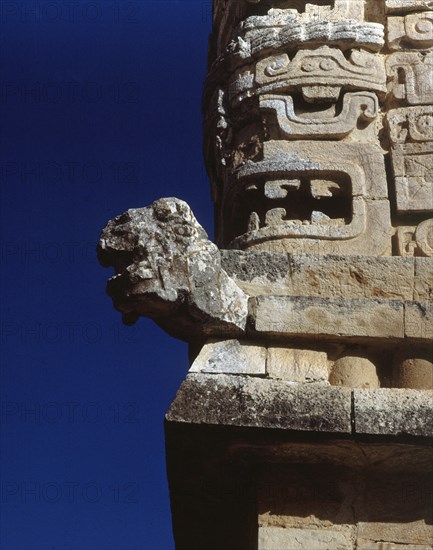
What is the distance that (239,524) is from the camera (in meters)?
4.66

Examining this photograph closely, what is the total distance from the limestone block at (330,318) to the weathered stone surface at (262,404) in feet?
1.06

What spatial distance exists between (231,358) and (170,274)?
0.43 m

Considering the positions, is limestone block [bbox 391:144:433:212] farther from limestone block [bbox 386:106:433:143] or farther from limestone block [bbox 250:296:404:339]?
limestone block [bbox 250:296:404:339]

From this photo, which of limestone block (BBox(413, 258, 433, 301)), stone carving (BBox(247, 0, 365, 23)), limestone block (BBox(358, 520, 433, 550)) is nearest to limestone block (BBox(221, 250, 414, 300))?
limestone block (BBox(413, 258, 433, 301))

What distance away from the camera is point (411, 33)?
5633mm

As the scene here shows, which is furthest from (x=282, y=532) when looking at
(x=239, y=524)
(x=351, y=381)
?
(x=351, y=381)

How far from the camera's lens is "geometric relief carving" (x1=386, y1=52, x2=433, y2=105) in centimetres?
545

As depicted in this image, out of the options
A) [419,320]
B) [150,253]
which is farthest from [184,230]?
[419,320]

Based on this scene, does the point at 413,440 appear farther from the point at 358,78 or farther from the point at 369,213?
the point at 358,78

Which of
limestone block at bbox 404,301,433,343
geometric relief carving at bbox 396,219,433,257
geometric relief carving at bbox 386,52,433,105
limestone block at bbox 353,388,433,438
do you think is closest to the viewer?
limestone block at bbox 353,388,433,438

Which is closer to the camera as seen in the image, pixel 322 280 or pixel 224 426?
pixel 224 426

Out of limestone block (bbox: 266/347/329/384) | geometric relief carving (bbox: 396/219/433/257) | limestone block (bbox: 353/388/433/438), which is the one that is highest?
geometric relief carving (bbox: 396/219/433/257)

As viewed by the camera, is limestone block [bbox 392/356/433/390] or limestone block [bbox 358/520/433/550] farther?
limestone block [bbox 392/356/433/390]

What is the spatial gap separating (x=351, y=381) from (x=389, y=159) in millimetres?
1251
